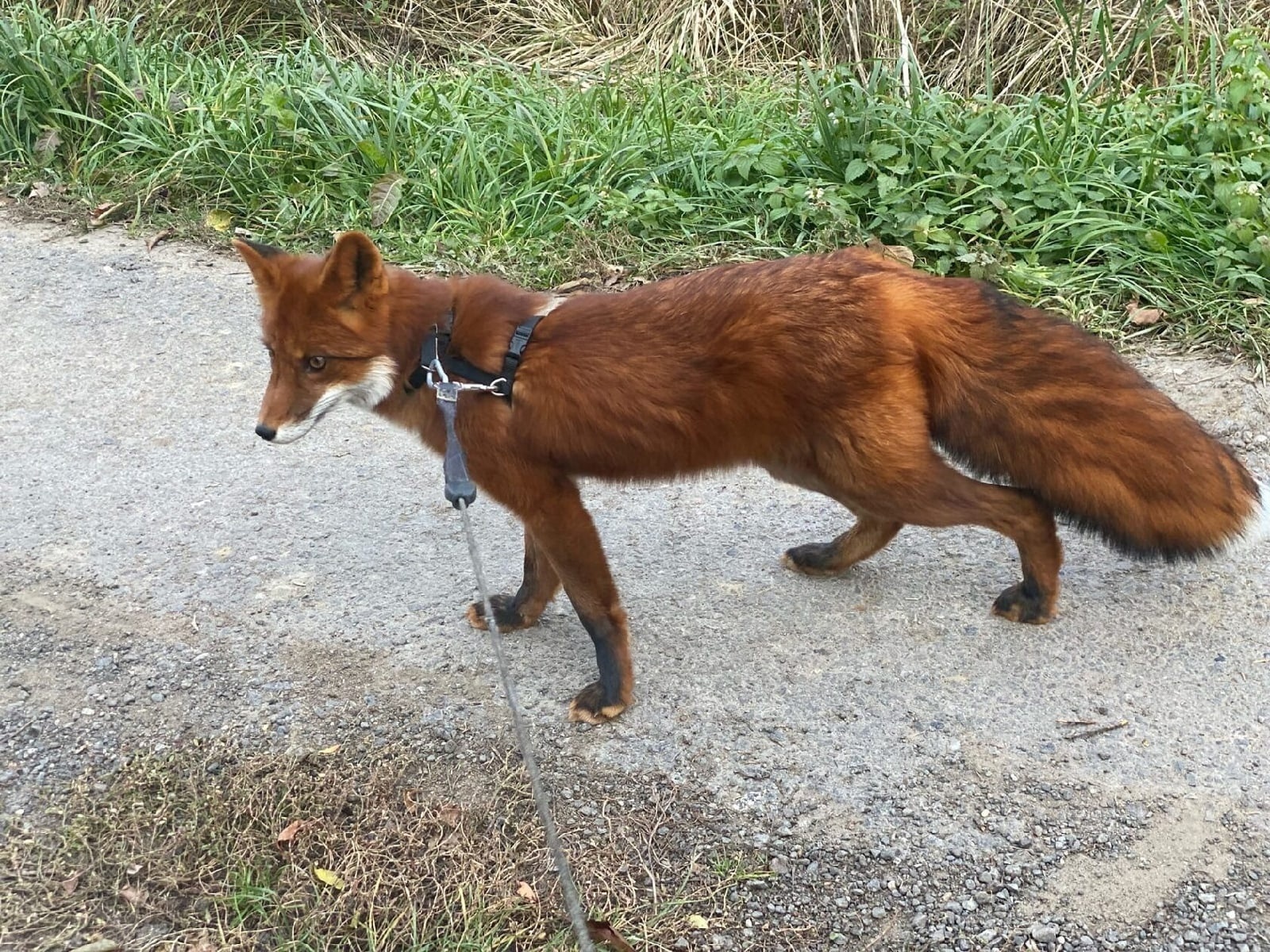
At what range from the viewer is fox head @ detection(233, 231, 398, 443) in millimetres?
3400

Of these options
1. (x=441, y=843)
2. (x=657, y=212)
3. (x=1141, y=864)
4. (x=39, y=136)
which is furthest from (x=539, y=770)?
(x=39, y=136)

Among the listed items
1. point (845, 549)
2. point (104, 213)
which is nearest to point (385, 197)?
point (104, 213)

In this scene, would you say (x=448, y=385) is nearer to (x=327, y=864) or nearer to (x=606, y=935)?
(x=327, y=864)

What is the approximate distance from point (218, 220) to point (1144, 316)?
5309 mm

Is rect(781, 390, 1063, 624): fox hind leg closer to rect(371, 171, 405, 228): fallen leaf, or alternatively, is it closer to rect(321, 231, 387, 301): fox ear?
rect(321, 231, 387, 301): fox ear

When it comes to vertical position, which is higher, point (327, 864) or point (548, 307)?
point (548, 307)

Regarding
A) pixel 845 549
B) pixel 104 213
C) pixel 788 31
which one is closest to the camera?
pixel 845 549

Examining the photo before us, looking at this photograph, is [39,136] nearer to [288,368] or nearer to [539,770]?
[288,368]

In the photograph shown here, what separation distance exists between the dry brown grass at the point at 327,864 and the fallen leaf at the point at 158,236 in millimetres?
4571

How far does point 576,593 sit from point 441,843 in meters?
0.86

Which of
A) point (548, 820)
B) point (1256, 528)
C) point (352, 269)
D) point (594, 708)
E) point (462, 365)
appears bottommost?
point (594, 708)

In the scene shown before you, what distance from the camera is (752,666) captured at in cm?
384

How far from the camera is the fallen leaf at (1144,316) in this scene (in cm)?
555

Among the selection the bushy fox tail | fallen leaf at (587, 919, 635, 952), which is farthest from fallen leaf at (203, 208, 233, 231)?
fallen leaf at (587, 919, 635, 952)
